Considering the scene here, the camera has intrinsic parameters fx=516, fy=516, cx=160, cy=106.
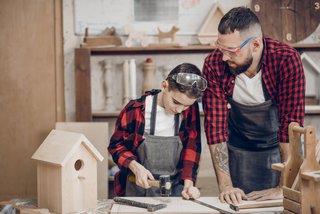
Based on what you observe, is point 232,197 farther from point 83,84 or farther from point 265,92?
point 83,84

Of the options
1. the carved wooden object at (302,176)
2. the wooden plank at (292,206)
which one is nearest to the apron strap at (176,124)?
the carved wooden object at (302,176)

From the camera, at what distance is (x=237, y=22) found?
2.67 metres

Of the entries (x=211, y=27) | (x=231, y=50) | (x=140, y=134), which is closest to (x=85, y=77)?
(x=211, y=27)

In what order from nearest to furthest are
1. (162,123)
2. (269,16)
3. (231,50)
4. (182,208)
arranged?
(182,208)
(231,50)
(162,123)
(269,16)

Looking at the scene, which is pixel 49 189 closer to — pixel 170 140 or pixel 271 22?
pixel 170 140

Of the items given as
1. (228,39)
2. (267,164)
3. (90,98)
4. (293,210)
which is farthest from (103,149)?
(293,210)

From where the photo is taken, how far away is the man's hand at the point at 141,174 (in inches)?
104

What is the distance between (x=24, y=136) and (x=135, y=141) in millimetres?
2316

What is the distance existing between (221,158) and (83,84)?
2012mm

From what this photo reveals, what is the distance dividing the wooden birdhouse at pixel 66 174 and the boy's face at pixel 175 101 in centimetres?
56

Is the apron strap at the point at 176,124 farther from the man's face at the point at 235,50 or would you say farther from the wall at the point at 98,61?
the wall at the point at 98,61

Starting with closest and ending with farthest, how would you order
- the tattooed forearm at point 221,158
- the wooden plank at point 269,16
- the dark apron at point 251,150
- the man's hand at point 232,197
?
1. the man's hand at point 232,197
2. the tattooed forearm at point 221,158
3. the dark apron at point 251,150
4. the wooden plank at point 269,16

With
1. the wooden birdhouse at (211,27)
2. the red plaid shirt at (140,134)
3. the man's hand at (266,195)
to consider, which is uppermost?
the wooden birdhouse at (211,27)

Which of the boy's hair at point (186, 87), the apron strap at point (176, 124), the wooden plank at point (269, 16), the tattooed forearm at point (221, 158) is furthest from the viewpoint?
the wooden plank at point (269, 16)
